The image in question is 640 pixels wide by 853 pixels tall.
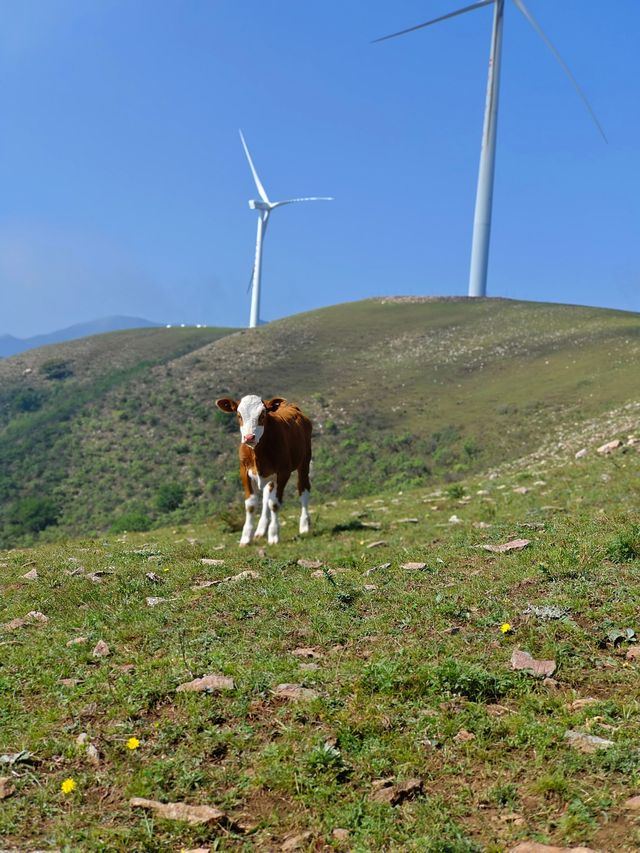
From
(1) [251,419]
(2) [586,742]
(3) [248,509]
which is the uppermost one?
(1) [251,419]

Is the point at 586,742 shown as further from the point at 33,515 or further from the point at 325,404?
the point at 325,404

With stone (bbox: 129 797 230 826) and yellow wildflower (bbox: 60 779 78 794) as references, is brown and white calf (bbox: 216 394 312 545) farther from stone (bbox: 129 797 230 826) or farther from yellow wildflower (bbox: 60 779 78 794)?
stone (bbox: 129 797 230 826)

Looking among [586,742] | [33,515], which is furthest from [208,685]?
[33,515]

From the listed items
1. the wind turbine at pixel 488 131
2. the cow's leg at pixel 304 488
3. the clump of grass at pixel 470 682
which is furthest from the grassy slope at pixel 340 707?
the wind turbine at pixel 488 131

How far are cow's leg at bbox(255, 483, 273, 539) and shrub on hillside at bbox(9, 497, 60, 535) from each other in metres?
27.4

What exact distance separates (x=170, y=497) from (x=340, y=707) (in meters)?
34.7

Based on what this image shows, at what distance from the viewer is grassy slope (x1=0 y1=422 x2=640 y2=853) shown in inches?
178

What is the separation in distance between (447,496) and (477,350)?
4969cm

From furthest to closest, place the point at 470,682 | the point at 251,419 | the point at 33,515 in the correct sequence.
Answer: the point at 33,515 < the point at 251,419 < the point at 470,682

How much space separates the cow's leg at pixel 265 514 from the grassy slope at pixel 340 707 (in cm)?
393

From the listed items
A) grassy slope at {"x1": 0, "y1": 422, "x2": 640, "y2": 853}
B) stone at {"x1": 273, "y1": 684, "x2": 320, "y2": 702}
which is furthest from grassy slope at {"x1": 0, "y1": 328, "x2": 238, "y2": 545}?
stone at {"x1": 273, "y1": 684, "x2": 320, "y2": 702}

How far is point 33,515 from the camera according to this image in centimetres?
4000

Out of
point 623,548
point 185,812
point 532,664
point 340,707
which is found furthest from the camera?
point 623,548

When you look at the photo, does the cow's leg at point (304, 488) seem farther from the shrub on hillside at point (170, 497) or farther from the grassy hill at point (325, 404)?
the shrub on hillside at point (170, 497)
